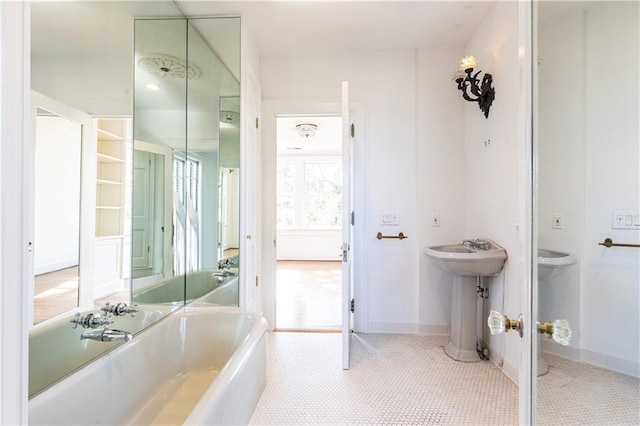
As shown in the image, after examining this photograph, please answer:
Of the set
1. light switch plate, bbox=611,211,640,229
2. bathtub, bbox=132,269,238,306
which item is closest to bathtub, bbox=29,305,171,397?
bathtub, bbox=132,269,238,306

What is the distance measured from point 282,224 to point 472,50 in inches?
212

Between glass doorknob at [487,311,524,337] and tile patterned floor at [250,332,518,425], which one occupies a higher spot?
glass doorknob at [487,311,524,337]

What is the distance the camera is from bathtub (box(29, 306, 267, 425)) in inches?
39.1

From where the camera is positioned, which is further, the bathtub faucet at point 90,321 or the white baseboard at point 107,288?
the white baseboard at point 107,288

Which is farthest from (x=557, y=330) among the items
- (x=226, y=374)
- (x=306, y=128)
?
(x=306, y=128)

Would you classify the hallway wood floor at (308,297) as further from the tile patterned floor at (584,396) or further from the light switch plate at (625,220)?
the light switch plate at (625,220)

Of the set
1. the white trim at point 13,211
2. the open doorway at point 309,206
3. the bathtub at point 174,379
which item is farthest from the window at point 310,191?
the white trim at point 13,211

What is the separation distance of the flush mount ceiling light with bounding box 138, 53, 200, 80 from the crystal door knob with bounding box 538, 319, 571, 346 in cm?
206

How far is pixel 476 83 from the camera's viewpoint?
2348mm

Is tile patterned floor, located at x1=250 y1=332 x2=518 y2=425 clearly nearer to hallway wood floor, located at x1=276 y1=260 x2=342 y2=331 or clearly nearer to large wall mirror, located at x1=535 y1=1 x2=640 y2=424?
hallway wood floor, located at x1=276 y1=260 x2=342 y2=331

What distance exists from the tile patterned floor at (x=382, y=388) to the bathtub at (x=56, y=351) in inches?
37.3

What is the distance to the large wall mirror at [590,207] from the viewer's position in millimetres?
877

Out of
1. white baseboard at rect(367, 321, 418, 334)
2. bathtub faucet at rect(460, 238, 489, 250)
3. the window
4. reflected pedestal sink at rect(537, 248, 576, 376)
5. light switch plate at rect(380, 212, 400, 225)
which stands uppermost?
the window

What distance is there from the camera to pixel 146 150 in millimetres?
1637
